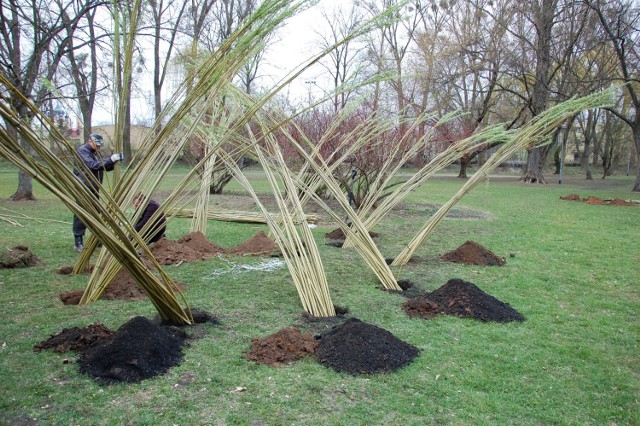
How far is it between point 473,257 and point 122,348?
4689 mm

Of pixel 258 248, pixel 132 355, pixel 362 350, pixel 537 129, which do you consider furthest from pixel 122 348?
pixel 537 129

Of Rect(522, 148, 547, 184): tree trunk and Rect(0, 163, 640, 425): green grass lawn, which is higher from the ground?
Rect(522, 148, 547, 184): tree trunk

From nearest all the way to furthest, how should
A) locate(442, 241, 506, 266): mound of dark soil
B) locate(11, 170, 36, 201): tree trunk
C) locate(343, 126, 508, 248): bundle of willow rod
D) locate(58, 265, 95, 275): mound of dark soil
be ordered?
locate(58, 265, 95, 275): mound of dark soil → locate(343, 126, 508, 248): bundle of willow rod → locate(442, 241, 506, 266): mound of dark soil → locate(11, 170, 36, 201): tree trunk

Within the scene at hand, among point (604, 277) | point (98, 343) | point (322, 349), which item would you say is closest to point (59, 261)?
point (98, 343)

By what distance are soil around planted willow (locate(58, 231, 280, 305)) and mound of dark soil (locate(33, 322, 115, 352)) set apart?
98 cm

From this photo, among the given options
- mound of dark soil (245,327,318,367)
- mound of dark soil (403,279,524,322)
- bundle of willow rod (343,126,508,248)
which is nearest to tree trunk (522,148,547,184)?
bundle of willow rod (343,126,508,248)

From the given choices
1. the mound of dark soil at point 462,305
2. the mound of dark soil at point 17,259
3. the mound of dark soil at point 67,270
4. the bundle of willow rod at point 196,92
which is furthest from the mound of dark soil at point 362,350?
the mound of dark soil at point 17,259

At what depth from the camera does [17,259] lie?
5.40 m

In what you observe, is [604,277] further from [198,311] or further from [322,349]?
[198,311]

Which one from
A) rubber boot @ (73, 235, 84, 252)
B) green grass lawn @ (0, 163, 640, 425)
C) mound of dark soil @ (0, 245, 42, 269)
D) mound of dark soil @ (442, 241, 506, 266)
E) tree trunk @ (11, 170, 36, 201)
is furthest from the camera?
tree trunk @ (11, 170, 36, 201)

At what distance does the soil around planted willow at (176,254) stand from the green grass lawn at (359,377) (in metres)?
0.18

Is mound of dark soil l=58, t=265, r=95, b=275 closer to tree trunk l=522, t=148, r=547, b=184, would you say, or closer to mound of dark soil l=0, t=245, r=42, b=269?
mound of dark soil l=0, t=245, r=42, b=269

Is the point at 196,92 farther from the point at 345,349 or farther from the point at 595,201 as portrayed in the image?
the point at 595,201

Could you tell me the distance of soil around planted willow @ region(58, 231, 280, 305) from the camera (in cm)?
447
